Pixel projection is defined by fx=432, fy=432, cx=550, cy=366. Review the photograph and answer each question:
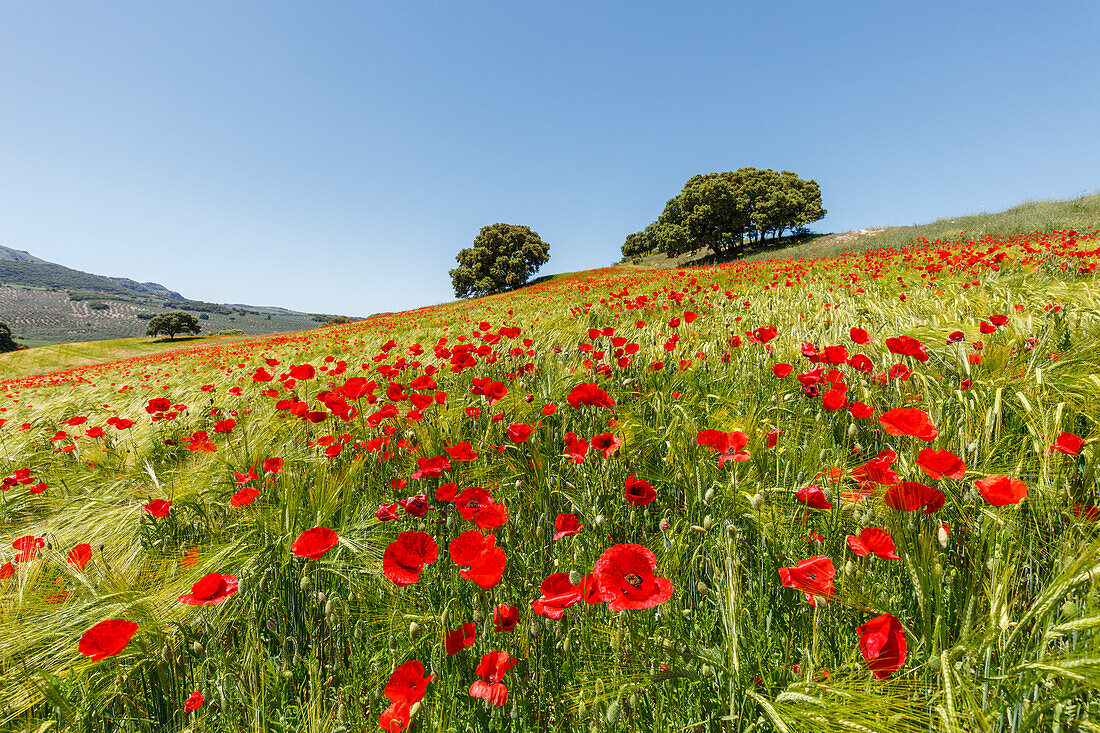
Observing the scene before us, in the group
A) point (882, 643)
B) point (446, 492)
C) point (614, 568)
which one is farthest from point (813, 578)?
point (446, 492)

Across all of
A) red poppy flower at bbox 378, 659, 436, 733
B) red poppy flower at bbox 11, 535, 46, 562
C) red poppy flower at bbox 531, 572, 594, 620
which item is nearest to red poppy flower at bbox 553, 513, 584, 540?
red poppy flower at bbox 531, 572, 594, 620

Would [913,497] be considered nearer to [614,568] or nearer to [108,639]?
[614,568]

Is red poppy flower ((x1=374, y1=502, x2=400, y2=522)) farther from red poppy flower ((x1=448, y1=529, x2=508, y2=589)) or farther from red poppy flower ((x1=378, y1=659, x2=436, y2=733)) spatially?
red poppy flower ((x1=378, y1=659, x2=436, y2=733))

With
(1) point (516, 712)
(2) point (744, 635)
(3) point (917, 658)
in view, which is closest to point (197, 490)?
(1) point (516, 712)

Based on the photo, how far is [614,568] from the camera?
0.95 m

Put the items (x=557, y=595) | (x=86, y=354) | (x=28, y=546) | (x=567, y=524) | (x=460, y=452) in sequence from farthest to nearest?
(x=86, y=354) → (x=460, y=452) → (x=28, y=546) → (x=567, y=524) → (x=557, y=595)

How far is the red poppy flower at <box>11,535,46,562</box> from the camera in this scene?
1.48 metres

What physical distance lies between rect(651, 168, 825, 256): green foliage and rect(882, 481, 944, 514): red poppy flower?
126ft

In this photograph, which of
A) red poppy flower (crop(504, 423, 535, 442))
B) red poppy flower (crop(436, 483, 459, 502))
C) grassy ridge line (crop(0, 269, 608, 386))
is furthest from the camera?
grassy ridge line (crop(0, 269, 608, 386))

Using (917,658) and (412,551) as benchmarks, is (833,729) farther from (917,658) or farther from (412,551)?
(412,551)

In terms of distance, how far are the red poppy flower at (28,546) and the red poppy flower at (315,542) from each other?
1160 mm

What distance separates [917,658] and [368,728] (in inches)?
49.5

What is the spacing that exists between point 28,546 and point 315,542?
4.15ft

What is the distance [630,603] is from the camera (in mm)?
841
